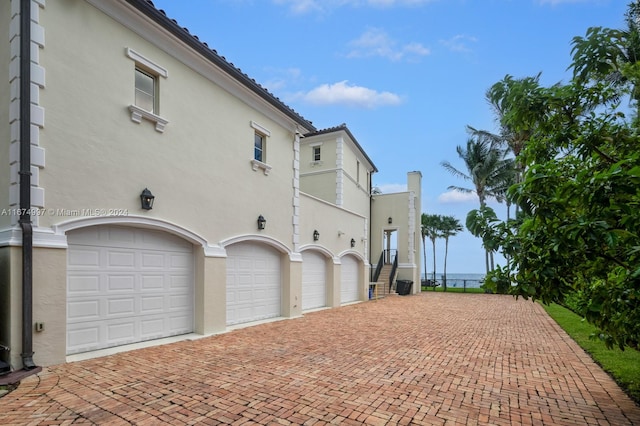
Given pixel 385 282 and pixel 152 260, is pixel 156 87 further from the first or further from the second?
pixel 385 282

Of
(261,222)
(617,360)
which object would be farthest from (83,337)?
(617,360)

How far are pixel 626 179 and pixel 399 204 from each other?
21017 millimetres

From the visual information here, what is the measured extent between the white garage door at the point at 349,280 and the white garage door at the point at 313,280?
5.11 ft

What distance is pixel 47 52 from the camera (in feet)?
19.6

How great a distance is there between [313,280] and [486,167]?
20258 millimetres

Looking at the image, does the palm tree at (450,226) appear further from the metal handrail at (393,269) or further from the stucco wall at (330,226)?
the stucco wall at (330,226)

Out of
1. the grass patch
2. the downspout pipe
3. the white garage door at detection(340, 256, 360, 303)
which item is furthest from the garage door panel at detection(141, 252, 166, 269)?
the white garage door at detection(340, 256, 360, 303)

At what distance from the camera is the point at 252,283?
10469 millimetres

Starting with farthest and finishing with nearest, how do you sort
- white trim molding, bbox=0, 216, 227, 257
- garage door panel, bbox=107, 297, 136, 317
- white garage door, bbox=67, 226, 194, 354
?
garage door panel, bbox=107, 297, 136, 317 < white garage door, bbox=67, 226, 194, 354 < white trim molding, bbox=0, 216, 227, 257

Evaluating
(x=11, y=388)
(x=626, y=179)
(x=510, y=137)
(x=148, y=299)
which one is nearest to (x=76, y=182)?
(x=148, y=299)

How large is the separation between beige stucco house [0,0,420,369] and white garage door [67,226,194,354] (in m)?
0.02

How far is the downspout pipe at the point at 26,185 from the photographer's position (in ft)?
17.7

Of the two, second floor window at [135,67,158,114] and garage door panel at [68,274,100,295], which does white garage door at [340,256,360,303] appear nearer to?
second floor window at [135,67,158,114]

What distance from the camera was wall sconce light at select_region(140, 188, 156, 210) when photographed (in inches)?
285
